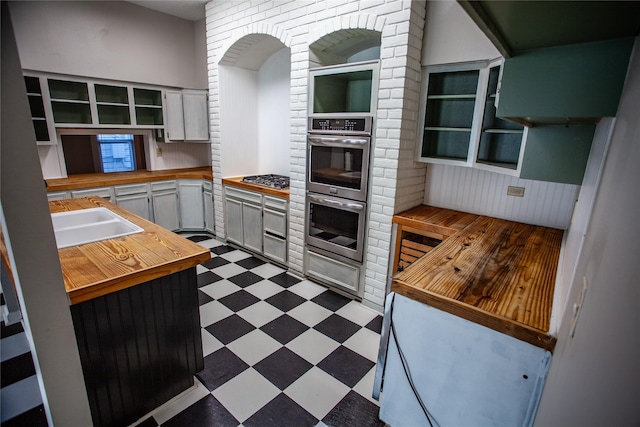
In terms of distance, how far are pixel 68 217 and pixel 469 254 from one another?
8.99ft

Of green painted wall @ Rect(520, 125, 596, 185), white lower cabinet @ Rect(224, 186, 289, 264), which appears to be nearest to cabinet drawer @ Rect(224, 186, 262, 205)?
white lower cabinet @ Rect(224, 186, 289, 264)

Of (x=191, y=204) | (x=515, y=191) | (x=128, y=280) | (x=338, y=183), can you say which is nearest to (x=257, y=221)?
(x=338, y=183)

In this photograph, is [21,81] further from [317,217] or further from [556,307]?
[317,217]

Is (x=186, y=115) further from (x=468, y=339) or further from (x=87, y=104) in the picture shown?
(x=468, y=339)

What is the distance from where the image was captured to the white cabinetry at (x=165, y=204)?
4.33 metres

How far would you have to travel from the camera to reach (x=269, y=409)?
1.80 m

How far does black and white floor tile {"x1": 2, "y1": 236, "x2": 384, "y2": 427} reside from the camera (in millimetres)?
1765

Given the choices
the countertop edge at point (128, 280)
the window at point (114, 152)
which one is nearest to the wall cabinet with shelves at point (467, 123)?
the countertop edge at point (128, 280)

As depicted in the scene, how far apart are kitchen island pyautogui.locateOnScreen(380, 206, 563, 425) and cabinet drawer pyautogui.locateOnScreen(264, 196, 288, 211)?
1.96 metres

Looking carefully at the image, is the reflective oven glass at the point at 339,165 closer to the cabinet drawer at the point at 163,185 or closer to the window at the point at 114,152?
the cabinet drawer at the point at 163,185

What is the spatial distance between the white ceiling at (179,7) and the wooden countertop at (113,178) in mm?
2128

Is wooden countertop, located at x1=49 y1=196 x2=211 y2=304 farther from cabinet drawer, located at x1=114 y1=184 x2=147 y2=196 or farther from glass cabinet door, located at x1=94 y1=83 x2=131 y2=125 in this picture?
glass cabinet door, located at x1=94 y1=83 x2=131 y2=125

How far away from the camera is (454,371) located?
1.33m

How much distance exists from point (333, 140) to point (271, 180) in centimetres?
132
